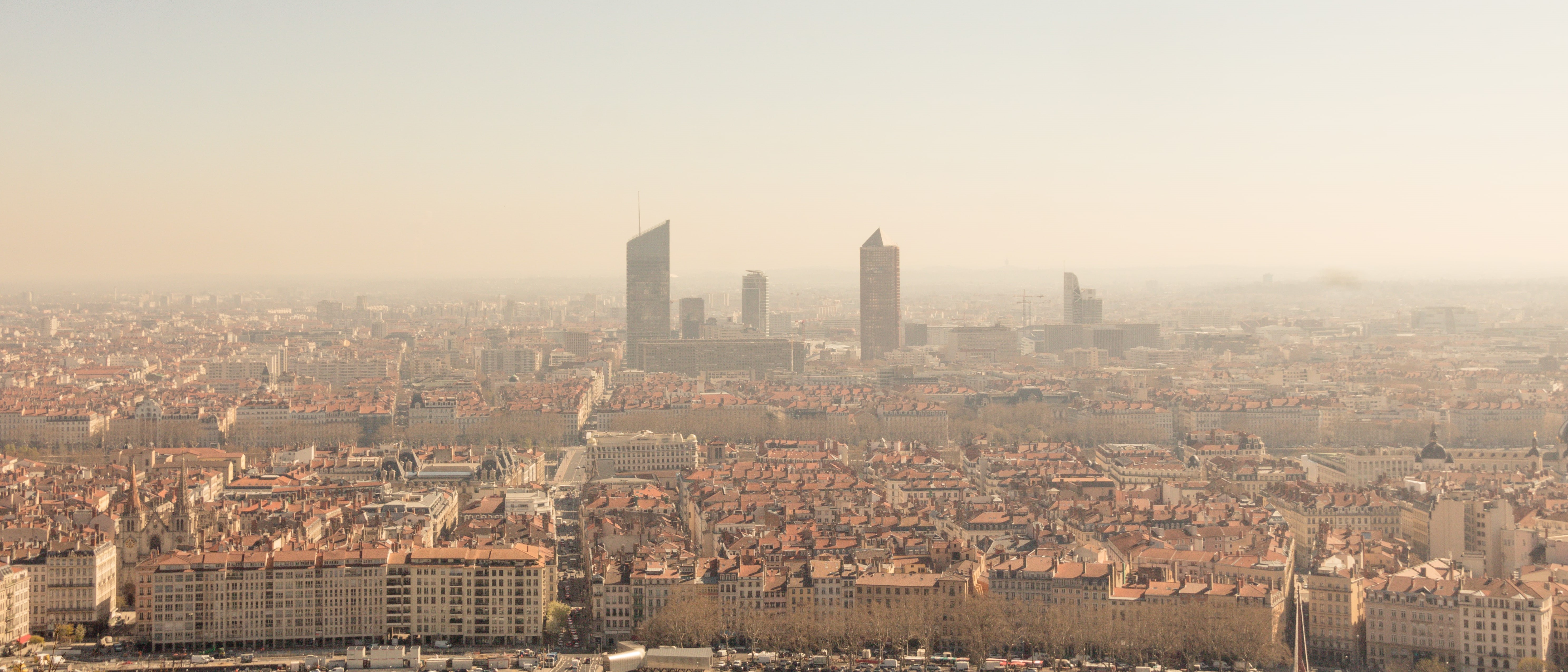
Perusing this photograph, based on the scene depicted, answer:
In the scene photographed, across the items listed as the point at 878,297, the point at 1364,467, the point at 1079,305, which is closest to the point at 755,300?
the point at 878,297

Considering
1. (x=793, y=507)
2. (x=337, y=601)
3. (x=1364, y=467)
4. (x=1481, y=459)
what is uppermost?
(x=1481, y=459)

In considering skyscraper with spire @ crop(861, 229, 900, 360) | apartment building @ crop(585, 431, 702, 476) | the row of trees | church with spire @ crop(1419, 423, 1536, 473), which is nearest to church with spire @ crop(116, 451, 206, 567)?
the row of trees

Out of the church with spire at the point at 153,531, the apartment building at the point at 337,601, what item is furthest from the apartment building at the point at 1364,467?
the church with spire at the point at 153,531

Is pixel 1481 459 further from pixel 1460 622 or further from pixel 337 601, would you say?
pixel 337 601

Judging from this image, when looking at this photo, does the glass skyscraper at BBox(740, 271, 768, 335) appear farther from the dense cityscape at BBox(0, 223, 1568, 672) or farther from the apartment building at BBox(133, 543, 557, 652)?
the apartment building at BBox(133, 543, 557, 652)

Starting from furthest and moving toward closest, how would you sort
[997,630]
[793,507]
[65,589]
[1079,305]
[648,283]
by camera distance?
[1079,305], [648,283], [793,507], [65,589], [997,630]

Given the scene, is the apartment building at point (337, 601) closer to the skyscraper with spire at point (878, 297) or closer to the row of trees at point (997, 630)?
the row of trees at point (997, 630)

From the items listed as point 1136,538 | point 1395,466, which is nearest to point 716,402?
point 1395,466
